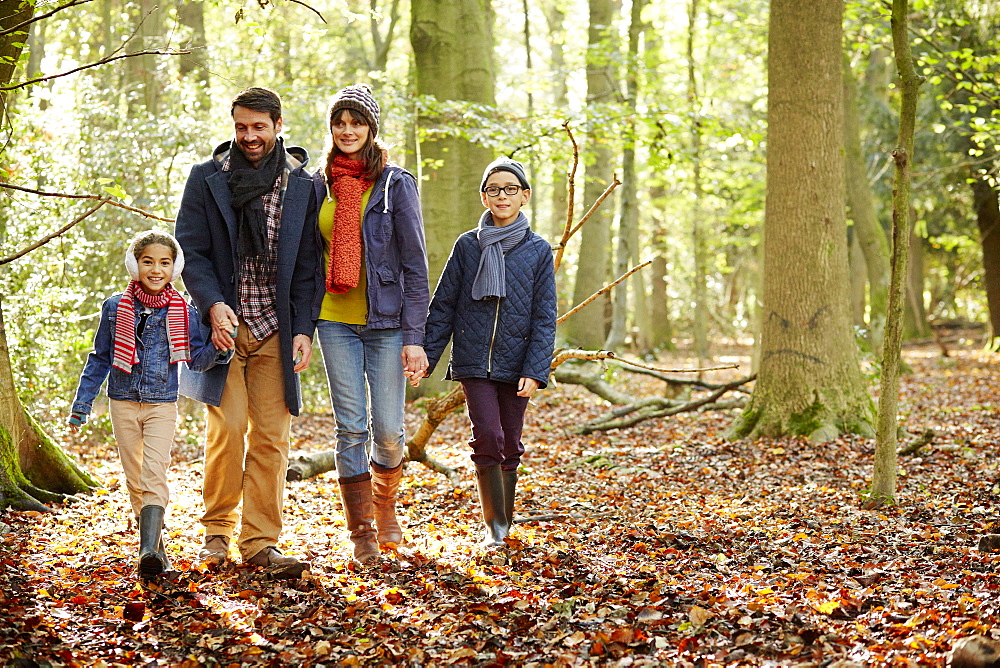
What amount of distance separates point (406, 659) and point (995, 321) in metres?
18.6

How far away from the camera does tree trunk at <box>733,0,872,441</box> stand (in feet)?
26.4

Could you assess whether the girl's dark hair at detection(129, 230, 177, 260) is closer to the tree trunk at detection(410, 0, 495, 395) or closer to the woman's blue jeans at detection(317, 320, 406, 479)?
the woman's blue jeans at detection(317, 320, 406, 479)

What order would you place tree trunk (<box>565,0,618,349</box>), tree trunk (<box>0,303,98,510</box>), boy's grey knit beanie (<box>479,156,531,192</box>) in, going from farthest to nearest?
tree trunk (<box>565,0,618,349</box>)
tree trunk (<box>0,303,98,510</box>)
boy's grey knit beanie (<box>479,156,531,192</box>)

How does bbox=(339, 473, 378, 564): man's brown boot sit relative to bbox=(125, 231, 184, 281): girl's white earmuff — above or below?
below

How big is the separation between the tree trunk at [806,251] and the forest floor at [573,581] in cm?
102

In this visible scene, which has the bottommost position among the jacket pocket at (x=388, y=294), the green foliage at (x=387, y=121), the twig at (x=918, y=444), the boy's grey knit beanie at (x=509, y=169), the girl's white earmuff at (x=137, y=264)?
the twig at (x=918, y=444)

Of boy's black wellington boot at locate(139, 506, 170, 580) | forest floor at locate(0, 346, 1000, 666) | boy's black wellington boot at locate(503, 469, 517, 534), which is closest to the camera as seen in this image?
forest floor at locate(0, 346, 1000, 666)

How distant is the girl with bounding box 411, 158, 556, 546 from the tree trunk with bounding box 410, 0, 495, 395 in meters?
6.04

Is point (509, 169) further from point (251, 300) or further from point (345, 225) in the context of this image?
point (251, 300)

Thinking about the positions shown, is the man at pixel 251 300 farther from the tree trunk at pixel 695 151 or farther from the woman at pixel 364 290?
the tree trunk at pixel 695 151

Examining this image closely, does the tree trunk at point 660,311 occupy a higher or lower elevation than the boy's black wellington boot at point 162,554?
higher

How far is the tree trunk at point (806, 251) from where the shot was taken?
805cm

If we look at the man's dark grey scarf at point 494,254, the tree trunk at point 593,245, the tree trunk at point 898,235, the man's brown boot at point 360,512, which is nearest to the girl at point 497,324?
the man's dark grey scarf at point 494,254

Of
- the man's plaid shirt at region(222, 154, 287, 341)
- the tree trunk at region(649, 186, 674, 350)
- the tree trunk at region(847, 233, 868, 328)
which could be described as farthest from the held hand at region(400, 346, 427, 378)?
the tree trunk at region(649, 186, 674, 350)
